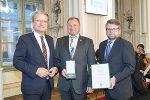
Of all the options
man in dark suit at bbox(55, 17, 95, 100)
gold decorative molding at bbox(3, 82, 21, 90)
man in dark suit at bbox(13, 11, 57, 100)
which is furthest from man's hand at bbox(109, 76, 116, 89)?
gold decorative molding at bbox(3, 82, 21, 90)

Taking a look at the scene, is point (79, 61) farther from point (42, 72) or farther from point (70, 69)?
point (42, 72)

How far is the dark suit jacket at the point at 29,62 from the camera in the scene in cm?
179

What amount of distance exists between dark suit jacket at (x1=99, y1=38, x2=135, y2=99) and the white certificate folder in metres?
0.11

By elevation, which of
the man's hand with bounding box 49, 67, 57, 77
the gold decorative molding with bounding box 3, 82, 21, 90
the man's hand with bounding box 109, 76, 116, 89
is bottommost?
the gold decorative molding with bounding box 3, 82, 21, 90

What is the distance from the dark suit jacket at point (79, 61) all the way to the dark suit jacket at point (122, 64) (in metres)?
0.32

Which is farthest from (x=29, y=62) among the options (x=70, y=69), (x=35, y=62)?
(x=70, y=69)

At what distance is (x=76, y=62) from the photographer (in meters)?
2.20

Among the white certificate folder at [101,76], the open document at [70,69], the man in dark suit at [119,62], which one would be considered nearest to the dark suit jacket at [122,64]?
the man in dark suit at [119,62]

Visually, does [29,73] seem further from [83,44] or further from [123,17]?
[123,17]

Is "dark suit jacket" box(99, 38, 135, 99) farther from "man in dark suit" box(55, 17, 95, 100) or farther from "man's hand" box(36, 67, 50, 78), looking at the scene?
"man's hand" box(36, 67, 50, 78)

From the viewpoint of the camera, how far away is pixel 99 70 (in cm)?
197

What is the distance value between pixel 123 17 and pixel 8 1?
220 inches

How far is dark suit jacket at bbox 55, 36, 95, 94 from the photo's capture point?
2.20m

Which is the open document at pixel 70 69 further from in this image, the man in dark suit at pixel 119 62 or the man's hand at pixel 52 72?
the man in dark suit at pixel 119 62
